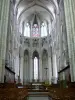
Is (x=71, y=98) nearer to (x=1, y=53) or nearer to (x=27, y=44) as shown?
(x=1, y=53)

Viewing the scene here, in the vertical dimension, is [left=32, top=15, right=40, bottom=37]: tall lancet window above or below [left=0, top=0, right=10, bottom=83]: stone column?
above

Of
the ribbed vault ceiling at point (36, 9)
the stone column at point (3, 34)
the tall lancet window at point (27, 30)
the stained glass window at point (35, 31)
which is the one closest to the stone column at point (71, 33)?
the stone column at point (3, 34)

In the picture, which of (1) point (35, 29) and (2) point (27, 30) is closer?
(2) point (27, 30)

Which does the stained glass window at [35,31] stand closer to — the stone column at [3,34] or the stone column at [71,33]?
the stone column at [3,34]

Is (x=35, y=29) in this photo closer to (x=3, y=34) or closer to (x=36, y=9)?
(x=36, y=9)

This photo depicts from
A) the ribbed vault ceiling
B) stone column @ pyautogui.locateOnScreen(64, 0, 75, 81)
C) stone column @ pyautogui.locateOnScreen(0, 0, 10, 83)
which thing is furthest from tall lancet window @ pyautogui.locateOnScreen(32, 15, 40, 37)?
stone column @ pyautogui.locateOnScreen(64, 0, 75, 81)

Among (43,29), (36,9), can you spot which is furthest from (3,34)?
(43,29)

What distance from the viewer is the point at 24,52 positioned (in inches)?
1368

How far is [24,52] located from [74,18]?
814 inches

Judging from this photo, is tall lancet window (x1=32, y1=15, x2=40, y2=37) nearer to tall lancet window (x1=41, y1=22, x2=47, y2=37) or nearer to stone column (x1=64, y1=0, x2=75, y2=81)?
tall lancet window (x1=41, y1=22, x2=47, y2=37)

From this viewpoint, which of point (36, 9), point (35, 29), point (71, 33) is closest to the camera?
point (71, 33)

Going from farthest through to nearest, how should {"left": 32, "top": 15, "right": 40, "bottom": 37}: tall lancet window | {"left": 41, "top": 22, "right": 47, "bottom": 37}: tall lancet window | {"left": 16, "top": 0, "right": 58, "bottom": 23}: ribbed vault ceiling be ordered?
{"left": 41, "top": 22, "right": 47, "bottom": 37}: tall lancet window → {"left": 32, "top": 15, "right": 40, "bottom": 37}: tall lancet window → {"left": 16, "top": 0, "right": 58, "bottom": 23}: ribbed vault ceiling

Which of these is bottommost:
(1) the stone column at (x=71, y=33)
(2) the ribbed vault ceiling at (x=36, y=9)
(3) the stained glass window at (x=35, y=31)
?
(1) the stone column at (x=71, y=33)

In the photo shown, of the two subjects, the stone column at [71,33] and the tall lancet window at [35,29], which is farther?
the tall lancet window at [35,29]
